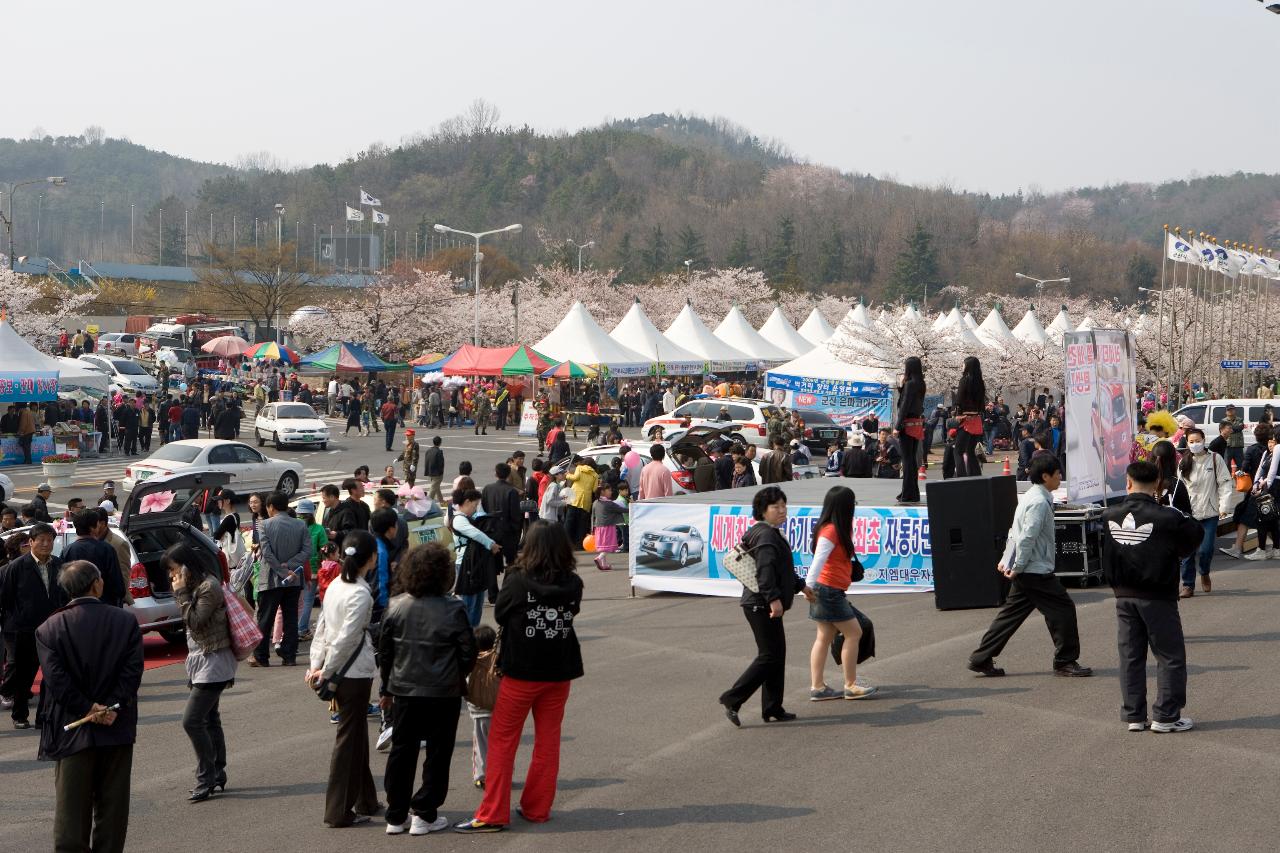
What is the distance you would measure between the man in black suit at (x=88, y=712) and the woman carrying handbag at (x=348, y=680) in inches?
43.0

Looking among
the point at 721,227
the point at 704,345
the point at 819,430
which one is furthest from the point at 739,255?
the point at 819,430

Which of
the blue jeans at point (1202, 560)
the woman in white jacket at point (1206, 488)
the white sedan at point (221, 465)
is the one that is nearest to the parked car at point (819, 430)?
the white sedan at point (221, 465)

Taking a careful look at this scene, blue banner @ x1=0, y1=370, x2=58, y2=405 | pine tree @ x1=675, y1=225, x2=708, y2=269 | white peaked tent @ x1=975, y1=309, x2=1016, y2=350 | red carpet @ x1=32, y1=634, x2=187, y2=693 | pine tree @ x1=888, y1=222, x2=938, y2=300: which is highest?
pine tree @ x1=675, y1=225, x2=708, y2=269

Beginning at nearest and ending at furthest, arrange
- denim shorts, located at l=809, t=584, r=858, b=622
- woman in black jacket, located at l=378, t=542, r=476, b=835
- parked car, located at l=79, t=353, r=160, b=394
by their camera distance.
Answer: woman in black jacket, located at l=378, t=542, r=476, b=835 < denim shorts, located at l=809, t=584, r=858, b=622 < parked car, located at l=79, t=353, r=160, b=394

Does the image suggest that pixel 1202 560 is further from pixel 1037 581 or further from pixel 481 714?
pixel 481 714

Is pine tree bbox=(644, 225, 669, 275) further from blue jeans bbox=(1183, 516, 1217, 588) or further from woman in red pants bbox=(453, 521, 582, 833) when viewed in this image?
woman in red pants bbox=(453, 521, 582, 833)

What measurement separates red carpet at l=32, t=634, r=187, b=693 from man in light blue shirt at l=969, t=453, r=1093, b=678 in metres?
8.02

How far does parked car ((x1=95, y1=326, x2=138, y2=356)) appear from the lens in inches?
2822

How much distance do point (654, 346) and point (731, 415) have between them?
46.7 feet

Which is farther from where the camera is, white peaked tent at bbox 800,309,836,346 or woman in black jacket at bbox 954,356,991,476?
white peaked tent at bbox 800,309,836,346

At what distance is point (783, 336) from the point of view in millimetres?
60125

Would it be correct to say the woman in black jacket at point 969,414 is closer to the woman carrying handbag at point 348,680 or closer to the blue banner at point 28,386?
the woman carrying handbag at point 348,680

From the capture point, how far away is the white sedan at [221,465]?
25.9 metres

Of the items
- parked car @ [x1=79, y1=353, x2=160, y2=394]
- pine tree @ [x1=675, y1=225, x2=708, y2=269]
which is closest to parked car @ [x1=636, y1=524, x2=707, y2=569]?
parked car @ [x1=79, y1=353, x2=160, y2=394]
